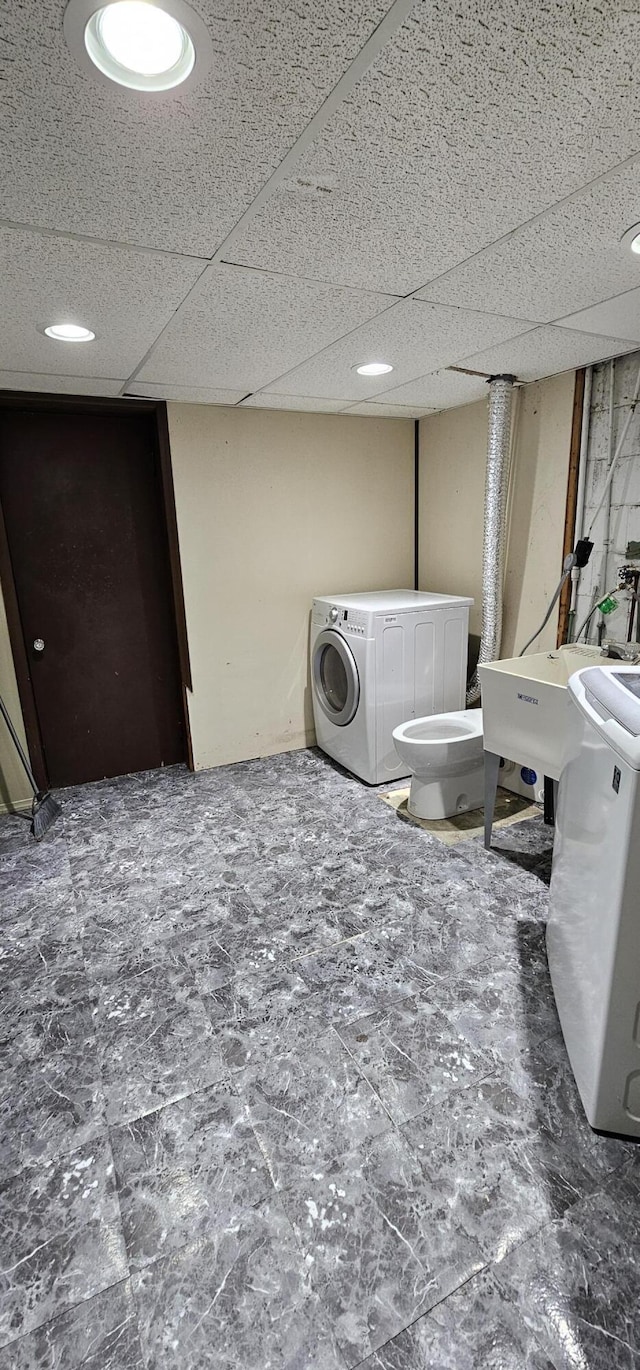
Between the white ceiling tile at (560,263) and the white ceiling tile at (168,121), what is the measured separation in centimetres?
67

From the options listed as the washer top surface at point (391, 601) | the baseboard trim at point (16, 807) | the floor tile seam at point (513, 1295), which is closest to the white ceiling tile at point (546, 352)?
the washer top surface at point (391, 601)

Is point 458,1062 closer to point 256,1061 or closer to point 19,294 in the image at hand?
point 256,1061

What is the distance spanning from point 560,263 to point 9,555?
2.72 meters

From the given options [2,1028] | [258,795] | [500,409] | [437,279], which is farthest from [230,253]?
[258,795]

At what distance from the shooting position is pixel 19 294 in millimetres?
1693

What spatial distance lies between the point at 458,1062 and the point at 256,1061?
55cm

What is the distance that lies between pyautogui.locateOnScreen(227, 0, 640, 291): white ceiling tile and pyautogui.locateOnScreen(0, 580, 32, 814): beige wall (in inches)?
90.8

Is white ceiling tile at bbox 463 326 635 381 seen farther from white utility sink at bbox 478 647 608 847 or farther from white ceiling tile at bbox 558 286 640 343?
white utility sink at bbox 478 647 608 847

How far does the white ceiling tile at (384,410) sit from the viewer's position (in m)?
3.34

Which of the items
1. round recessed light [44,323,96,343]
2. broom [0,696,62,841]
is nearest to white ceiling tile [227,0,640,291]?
round recessed light [44,323,96,343]

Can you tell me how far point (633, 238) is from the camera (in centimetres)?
148

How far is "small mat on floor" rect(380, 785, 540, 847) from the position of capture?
9.14ft

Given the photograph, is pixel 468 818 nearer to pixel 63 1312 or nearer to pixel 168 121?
pixel 63 1312

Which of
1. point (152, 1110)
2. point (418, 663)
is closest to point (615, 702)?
point (152, 1110)
